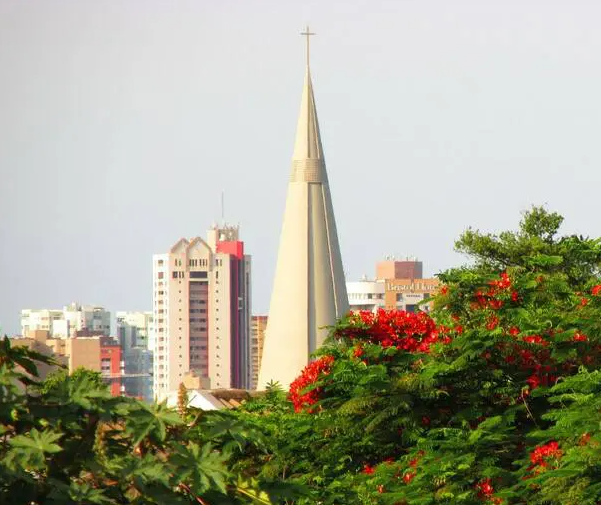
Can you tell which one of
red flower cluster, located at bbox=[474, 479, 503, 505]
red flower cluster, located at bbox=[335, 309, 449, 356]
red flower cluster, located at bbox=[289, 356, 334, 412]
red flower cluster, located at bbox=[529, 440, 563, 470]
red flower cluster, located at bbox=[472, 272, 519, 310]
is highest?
red flower cluster, located at bbox=[472, 272, 519, 310]

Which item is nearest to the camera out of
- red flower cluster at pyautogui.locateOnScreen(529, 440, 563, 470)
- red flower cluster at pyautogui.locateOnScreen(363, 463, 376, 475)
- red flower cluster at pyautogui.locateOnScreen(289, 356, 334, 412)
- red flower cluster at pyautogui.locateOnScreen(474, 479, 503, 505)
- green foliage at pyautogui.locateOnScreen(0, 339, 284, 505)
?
green foliage at pyautogui.locateOnScreen(0, 339, 284, 505)

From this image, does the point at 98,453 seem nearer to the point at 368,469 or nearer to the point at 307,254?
the point at 368,469

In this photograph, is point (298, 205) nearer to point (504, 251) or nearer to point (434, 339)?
point (504, 251)

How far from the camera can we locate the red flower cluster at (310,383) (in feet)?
60.7

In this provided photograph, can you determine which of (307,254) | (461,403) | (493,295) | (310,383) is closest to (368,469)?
(461,403)

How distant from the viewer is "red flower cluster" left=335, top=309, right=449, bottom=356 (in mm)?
19141

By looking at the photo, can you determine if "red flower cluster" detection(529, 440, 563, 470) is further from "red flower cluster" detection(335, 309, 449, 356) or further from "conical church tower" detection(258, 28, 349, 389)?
"conical church tower" detection(258, 28, 349, 389)

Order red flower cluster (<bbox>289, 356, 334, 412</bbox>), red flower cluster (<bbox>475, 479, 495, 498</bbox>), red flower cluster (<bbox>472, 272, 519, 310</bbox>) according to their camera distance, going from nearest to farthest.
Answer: red flower cluster (<bbox>475, 479, 495, 498</bbox>), red flower cluster (<bbox>472, 272, 519, 310</bbox>), red flower cluster (<bbox>289, 356, 334, 412</bbox>)

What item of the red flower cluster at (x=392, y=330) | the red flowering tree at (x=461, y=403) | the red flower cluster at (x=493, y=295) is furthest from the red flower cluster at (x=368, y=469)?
the red flower cluster at (x=493, y=295)

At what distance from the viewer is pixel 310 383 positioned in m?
18.6

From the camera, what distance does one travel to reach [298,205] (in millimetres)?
109750

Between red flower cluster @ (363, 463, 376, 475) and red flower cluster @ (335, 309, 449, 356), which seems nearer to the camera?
red flower cluster @ (363, 463, 376, 475)

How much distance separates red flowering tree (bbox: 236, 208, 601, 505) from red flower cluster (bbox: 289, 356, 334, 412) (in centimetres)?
2

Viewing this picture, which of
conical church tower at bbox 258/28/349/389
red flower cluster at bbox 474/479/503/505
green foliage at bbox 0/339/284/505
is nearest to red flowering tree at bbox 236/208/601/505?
red flower cluster at bbox 474/479/503/505
